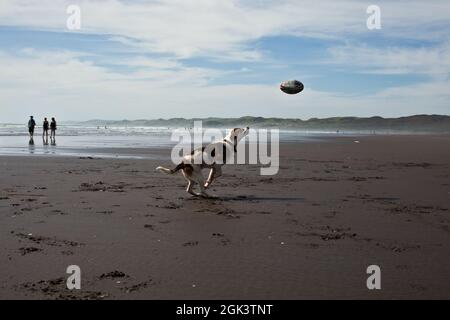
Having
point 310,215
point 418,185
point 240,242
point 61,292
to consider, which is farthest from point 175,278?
point 418,185

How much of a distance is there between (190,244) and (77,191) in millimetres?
4709

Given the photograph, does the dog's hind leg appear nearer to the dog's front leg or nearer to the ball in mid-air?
the dog's front leg

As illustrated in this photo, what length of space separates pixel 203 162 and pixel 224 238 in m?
3.66

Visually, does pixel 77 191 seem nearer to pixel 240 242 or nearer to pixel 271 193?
pixel 271 193

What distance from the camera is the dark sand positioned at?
4586 millimetres

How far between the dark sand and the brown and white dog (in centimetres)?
43

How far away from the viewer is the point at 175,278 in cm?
479

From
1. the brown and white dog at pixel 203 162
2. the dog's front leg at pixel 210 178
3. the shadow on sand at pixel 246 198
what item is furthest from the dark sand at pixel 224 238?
the brown and white dog at pixel 203 162

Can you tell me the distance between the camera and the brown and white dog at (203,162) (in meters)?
9.73

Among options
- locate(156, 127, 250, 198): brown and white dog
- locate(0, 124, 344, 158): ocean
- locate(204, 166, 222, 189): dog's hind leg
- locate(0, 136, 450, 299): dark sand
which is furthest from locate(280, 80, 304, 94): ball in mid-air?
locate(204, 166, 222, 189): dog's hind leg

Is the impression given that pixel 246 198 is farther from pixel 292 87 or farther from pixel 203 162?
pixel 292 87

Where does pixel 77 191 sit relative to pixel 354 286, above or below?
above

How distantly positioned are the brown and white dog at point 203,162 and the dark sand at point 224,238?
428 mm
